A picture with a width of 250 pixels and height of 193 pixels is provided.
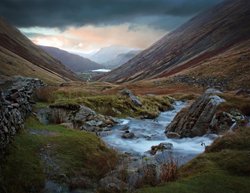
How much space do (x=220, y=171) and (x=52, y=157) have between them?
748 centimetres

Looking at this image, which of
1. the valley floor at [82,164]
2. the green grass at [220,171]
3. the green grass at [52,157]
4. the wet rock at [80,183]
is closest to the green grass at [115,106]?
the valley floor at [82,164]

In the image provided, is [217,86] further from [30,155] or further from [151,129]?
[30,155]

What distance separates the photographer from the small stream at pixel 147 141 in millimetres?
23828

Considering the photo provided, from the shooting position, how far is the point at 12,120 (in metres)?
16.3

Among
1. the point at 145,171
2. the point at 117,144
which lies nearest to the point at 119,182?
the point at 145,171

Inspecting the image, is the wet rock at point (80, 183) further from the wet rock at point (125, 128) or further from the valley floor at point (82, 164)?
the wet rock at point (125, 128)

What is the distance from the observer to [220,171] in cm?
1384

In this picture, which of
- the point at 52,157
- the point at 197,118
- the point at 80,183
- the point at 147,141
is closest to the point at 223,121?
the point at 197,118

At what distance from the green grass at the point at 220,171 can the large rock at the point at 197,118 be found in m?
12.0

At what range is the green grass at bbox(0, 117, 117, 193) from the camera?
13.8m

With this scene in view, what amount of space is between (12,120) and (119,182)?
6086mm

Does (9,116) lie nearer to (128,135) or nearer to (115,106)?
(128,135)

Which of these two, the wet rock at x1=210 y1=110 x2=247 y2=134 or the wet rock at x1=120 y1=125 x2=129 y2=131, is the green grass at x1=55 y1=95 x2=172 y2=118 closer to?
the wet rock at x1=120 y1=125 x2=129 y2=131

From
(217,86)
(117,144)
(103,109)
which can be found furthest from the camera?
(217,86)
